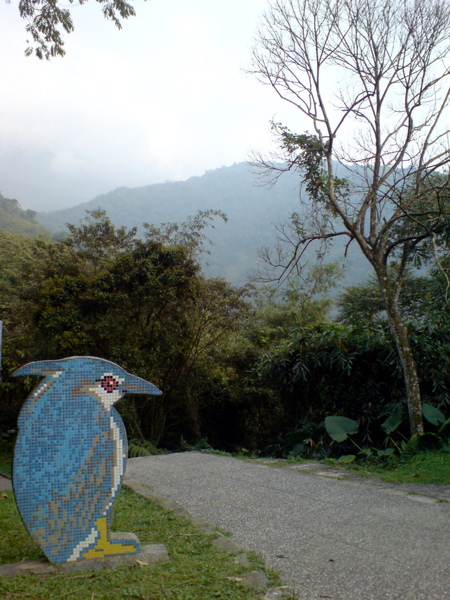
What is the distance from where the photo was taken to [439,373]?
769cm

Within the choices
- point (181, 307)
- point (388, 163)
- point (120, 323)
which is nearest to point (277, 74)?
point (388, 163)

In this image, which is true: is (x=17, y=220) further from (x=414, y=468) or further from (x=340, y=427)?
(x=414, y=468)

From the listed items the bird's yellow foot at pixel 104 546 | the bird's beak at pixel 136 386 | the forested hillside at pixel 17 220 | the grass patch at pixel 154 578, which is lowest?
the grass patch at pixel 154 578

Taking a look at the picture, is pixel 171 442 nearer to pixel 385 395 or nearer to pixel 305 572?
pixel 385 395

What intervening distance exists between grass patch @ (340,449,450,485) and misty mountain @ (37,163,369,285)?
2648cm

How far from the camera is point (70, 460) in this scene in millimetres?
3021

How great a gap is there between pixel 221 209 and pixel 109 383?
189 feet

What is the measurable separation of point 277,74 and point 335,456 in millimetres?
6284

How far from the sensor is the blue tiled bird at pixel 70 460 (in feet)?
9.63

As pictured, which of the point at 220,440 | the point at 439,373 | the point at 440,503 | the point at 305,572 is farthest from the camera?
the point at 220,440

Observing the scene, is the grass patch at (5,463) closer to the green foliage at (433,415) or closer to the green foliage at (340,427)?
the green foliage at (340,427)

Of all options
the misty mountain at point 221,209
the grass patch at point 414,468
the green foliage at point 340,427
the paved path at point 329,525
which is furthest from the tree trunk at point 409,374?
the misty mountain at point 221,209

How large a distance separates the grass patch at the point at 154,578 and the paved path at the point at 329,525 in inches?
11.8

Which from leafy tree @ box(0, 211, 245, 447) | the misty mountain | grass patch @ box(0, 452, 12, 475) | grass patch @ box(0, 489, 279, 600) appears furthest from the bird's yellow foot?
the misty mountain
